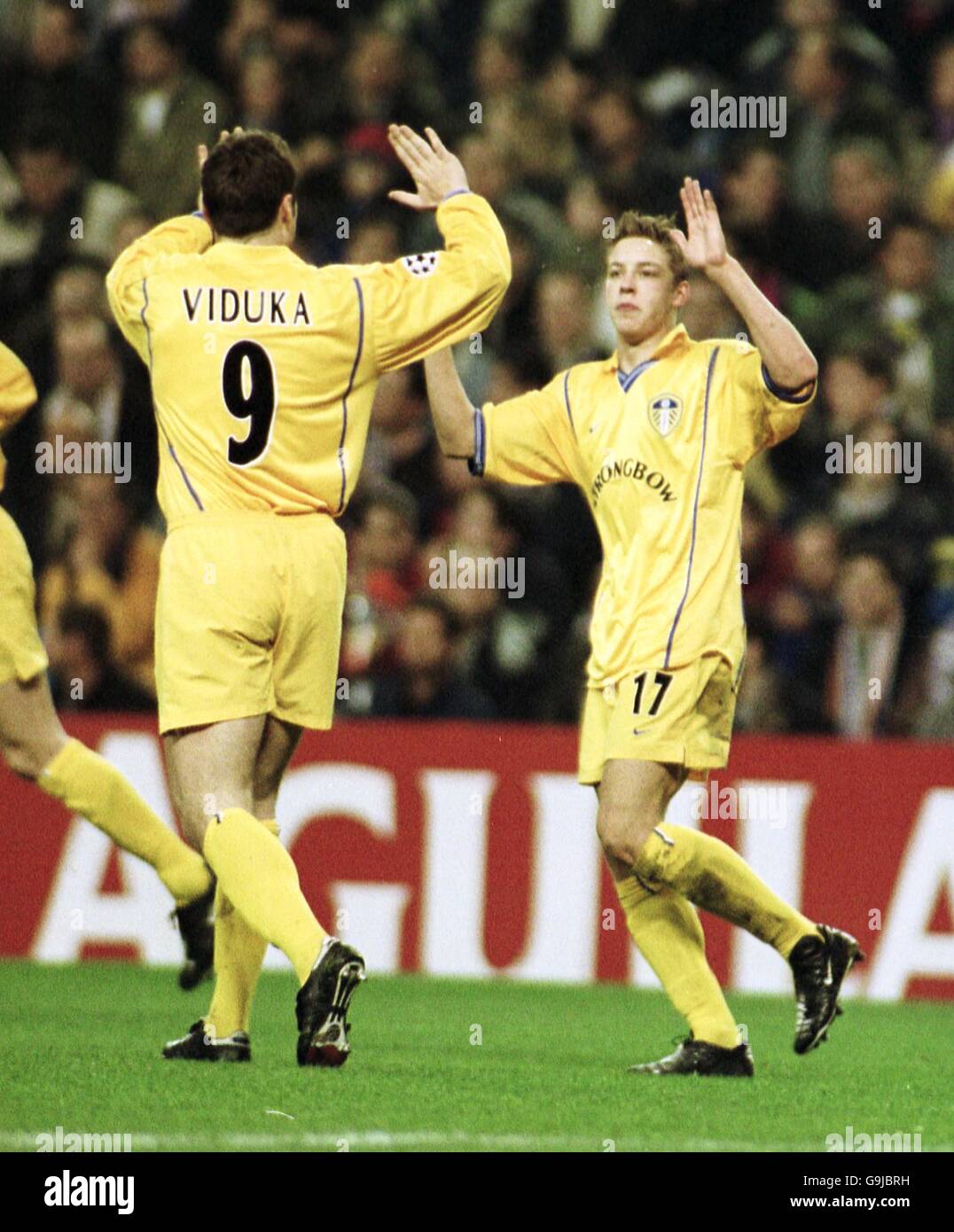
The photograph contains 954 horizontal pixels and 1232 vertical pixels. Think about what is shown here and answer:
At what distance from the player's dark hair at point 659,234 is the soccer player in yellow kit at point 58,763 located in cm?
181

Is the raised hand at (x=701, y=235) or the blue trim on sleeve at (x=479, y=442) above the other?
the raised hand at (x=701, y=235)

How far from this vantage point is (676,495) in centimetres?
602

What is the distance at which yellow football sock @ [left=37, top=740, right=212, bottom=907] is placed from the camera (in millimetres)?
6734

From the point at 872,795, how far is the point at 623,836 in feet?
9.98

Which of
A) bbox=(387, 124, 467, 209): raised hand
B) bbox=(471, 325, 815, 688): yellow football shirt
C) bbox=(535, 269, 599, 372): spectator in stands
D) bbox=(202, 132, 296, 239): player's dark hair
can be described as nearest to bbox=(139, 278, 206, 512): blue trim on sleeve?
bbox=(202, 132, 296, 239): player's dark hair

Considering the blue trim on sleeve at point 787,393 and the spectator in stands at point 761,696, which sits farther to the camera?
the spectator in stands at point 761,696

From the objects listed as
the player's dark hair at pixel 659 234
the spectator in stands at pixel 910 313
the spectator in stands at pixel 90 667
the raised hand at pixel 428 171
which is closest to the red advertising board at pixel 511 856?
the spectator in stands at pixel 90 667

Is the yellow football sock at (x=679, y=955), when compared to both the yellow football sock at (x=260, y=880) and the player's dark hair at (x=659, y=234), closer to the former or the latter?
the yellow football sock at (x=260, y=880)

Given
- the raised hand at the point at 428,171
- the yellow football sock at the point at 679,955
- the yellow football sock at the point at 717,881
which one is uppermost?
the raised hand at the point at 428,171

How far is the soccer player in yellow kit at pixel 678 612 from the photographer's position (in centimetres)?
587

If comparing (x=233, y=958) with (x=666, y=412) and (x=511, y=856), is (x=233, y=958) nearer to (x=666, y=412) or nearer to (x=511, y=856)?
(x=666, y=412)

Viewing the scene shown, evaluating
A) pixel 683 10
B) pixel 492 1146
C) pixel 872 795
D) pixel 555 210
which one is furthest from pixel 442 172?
pixel 683 10

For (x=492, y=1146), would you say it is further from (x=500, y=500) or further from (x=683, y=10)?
(x=683, y=10)

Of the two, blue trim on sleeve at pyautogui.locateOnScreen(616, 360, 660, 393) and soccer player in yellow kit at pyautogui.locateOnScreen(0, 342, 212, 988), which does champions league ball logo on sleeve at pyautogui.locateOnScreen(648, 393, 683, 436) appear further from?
soccer player in yellow kit at pyautogui.locateOnScreen(0, 342, 212, 988)
